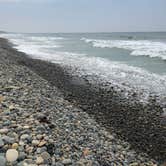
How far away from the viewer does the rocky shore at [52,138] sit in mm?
4324

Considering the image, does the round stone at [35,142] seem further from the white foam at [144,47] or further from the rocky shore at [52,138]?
the white foam at [144,47]

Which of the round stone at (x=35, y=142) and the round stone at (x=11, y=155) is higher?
the round stone at (x=11, y=155)

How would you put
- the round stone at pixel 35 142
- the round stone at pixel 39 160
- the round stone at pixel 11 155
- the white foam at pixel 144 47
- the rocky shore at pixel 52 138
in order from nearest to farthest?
the round stone at pixel 11 155, the round stone at pixel 39 160, the rocky shore at pixel 52 138, the round stone at pixel 35 142, the white foam at pixel 144 47

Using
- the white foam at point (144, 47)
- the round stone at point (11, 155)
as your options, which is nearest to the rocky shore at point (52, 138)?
the round stone at point (11, 155)

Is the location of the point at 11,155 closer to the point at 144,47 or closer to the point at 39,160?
the point at 39,160

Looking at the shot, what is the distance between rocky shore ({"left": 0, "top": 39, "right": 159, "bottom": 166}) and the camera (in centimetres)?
432

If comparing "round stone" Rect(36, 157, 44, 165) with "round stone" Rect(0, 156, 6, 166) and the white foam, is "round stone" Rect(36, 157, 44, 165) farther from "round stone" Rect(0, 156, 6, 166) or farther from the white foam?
the white foam

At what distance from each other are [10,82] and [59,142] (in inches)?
164

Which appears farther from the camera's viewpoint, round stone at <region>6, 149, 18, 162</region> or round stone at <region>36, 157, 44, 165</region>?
round stone at <region>36, 157, 44, 165</region>

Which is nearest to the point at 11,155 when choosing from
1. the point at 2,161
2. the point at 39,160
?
the point at 2,161

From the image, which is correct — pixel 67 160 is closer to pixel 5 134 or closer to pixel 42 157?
pixel 42 157

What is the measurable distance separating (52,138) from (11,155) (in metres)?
1.14

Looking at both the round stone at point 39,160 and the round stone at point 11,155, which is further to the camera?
the round stone at point 39,160

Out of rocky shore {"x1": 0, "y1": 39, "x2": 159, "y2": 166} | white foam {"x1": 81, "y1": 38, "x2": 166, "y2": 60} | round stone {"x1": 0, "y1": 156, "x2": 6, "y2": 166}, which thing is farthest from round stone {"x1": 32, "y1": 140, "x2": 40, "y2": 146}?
white foam {"x1": 81, "y1": 38, "x2": 166, "y2": 60}
